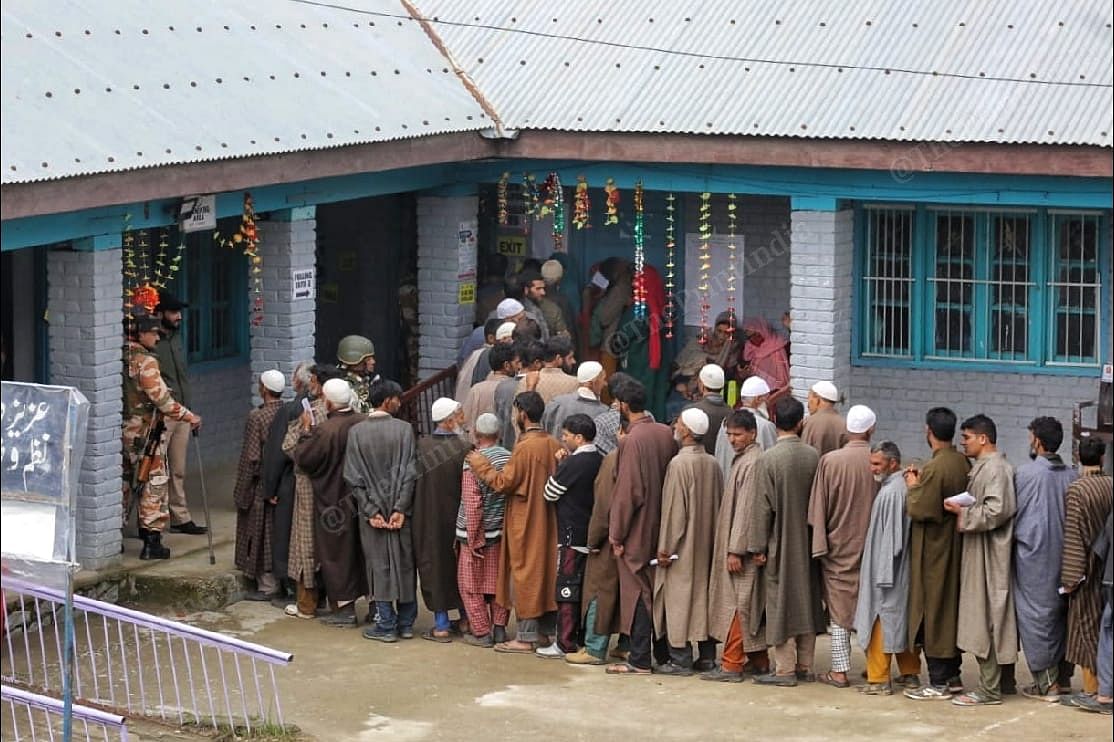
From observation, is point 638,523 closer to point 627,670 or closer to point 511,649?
point 627,670

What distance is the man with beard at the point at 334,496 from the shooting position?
14.4m

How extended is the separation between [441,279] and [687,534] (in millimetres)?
6219

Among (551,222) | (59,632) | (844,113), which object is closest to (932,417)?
(844,113)

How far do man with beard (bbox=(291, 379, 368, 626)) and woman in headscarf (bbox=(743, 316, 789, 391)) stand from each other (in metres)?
4.84

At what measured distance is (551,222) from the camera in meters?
19.9

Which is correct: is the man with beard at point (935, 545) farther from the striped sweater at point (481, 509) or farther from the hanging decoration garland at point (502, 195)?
the hanging decoration garland at point (502, 195)

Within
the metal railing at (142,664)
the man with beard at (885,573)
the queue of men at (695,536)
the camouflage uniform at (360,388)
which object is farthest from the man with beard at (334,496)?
the man with beard at (885,573)

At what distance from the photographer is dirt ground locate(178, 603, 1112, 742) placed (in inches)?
490

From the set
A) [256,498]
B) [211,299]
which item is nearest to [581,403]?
[256,498]

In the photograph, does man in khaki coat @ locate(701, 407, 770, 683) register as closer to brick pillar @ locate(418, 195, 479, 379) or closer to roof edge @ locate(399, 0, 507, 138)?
roof edge @ locate(399, 0, 507, 138)

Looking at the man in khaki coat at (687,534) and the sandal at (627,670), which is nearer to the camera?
the man in khaki coat at (687,534)

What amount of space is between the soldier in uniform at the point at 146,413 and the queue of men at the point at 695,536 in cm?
79

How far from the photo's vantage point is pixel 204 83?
15.6m

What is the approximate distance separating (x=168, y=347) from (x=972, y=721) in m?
6.46
